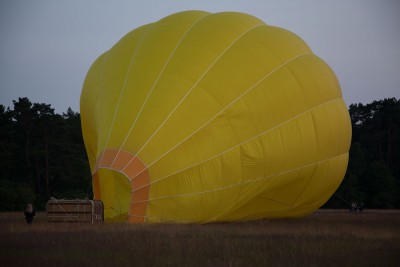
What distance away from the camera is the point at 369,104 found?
62.6m

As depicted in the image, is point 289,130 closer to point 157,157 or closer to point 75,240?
point 157,157

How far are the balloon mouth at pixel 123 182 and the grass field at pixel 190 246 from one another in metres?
0.69

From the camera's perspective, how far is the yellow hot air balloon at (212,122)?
13.4 metres

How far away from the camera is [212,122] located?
13680 millimetres

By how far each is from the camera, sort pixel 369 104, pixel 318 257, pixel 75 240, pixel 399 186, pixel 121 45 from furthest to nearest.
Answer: pixel 369 104 < pixel 399 186 < pixel 121 45 < pixel 75 240 < pixel 318 257

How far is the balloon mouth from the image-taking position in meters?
13.2

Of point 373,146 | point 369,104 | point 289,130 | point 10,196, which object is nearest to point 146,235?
point 289,130

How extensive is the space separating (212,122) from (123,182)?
2365 millimetres

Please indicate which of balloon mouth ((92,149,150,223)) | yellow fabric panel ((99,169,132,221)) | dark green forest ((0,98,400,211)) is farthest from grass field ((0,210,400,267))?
dark green forest ((0,98,400,211))

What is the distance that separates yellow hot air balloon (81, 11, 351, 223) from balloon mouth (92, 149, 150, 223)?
0.07ft

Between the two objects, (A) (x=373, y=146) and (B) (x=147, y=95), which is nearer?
(B) (x=147, y=95)

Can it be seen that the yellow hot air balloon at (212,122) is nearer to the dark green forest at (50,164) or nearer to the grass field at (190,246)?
the grass field at (190,246)

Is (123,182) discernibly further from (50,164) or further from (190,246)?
(50,164)

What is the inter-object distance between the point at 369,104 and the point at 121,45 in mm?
49736
